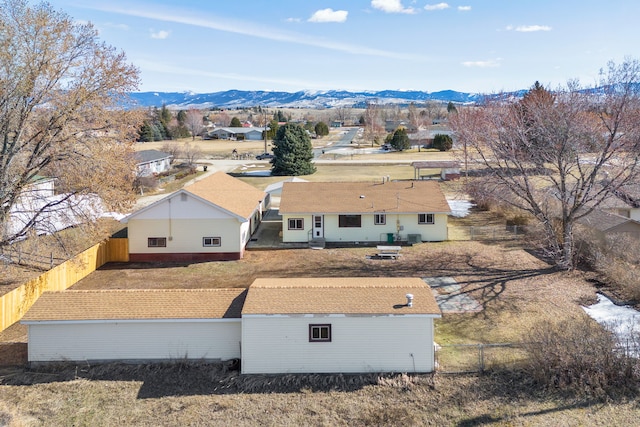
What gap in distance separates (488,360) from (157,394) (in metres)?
10.3

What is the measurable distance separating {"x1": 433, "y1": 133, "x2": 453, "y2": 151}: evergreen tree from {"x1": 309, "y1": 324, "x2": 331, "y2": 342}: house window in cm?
8081

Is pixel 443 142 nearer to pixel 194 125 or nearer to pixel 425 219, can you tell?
pixel 425 219

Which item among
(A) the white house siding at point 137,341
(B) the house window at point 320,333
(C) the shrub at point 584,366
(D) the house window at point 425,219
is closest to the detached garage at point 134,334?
(A) the white house siding at point 137,341

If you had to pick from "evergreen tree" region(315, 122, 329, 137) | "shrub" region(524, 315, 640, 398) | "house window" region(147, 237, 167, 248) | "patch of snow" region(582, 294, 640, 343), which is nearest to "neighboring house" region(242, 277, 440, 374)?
"shrub" region(524, 315, 640, 398)

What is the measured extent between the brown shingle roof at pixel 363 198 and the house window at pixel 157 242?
7617mm

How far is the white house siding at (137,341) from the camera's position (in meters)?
16.3

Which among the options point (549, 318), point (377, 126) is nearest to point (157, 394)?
point (549, 318)

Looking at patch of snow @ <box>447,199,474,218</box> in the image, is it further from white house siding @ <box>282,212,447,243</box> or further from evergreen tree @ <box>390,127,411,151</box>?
evergreen tree @ <box>390,127,411,151</box>

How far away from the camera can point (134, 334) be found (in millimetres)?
16391

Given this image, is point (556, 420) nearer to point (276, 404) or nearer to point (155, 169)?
point (276, 404)

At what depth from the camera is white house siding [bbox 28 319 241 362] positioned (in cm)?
1630

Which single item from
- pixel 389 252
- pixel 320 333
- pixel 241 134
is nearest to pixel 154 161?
pixel 389 252

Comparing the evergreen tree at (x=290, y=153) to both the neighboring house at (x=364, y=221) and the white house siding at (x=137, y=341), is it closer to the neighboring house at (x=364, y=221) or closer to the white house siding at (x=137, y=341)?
the neighboring house at (x=364, y=221)

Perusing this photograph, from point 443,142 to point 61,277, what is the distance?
7942 centimetres
